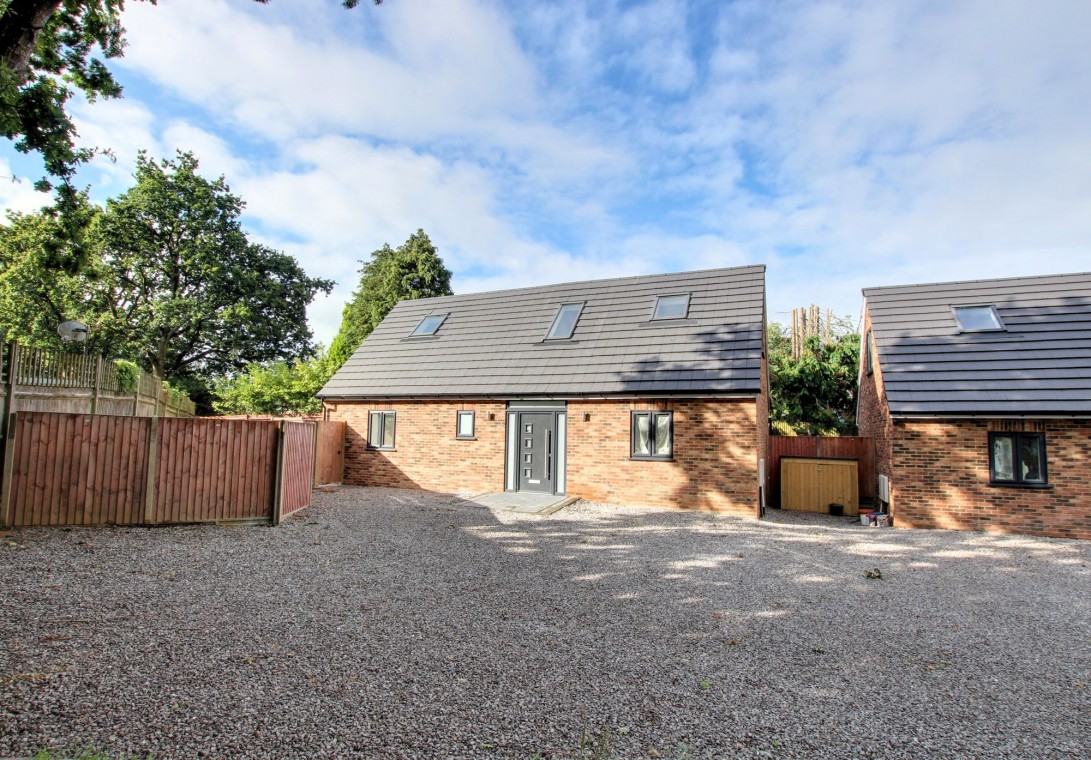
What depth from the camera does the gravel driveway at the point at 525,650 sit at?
328cm

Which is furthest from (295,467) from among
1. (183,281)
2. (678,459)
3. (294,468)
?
(183,281)

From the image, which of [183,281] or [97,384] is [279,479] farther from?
[183,281]

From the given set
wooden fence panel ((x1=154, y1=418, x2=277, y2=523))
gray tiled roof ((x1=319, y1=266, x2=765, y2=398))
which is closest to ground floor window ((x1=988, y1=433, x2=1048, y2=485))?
gray tiled roof ((x1=319, y1=266, x2=765, y2=398))

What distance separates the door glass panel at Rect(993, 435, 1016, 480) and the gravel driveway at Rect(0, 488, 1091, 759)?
287 cm

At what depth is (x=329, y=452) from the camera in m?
15.8

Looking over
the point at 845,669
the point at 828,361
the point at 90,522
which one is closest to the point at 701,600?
the point at 845,669

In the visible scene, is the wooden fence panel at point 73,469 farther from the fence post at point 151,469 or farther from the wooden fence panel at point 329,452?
the wooden fence panel at point 329,452

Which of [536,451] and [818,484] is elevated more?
[536,451]

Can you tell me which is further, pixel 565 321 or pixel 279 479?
pixel 565 321

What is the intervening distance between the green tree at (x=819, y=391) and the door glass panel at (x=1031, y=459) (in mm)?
11272

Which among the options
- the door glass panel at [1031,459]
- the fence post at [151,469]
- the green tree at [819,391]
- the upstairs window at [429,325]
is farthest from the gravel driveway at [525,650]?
the green tree at [819,391]

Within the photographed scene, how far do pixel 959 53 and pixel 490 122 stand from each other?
329 inches

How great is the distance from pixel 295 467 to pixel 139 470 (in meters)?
2.53

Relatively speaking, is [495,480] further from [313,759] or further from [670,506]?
[313,759]
